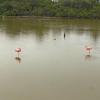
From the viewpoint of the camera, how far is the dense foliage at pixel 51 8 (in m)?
44.7

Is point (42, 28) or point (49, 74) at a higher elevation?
point (42, 28)

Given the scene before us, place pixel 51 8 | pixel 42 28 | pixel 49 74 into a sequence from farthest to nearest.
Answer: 1. pixel 51 8
2. pixel 42 28
3. pixel 49 74

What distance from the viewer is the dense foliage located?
44.7m

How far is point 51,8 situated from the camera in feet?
152

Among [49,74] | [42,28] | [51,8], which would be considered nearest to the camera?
[49,74]

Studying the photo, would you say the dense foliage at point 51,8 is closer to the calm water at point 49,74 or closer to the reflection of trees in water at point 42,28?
the reflection of trees in water at point 42,28

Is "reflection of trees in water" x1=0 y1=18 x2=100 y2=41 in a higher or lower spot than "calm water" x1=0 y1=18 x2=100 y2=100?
higher

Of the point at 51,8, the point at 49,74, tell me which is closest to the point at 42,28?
the point at 49,74

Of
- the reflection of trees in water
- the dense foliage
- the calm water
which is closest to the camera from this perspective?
the calm water

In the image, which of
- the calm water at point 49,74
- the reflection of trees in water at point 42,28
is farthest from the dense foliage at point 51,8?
the calm water at point 49,74

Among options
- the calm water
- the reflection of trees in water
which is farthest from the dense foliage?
the calm water

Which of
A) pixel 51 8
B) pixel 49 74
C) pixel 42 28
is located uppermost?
pixel 51 8

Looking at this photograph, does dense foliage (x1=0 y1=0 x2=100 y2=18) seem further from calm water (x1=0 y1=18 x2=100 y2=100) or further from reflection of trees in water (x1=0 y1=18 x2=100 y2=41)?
calm water (x1=0 y1=18 x2=100 y2=100)

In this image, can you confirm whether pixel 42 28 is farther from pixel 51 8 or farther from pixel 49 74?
pixel 51 8
